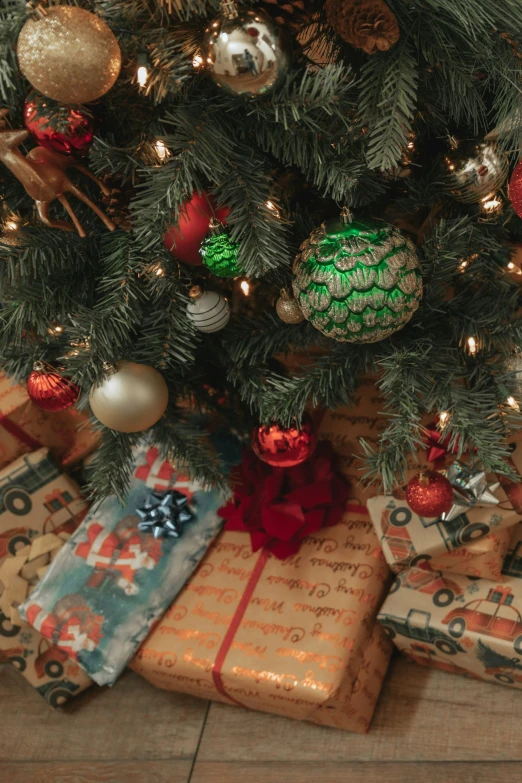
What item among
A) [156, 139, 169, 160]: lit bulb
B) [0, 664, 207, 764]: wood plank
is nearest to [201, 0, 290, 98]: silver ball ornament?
[156, 139, 169, 160]: lit bulb

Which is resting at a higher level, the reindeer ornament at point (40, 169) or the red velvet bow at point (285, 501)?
the reindeer ornament at point (40, 169)

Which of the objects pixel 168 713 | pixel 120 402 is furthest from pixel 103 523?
pixel 120 402

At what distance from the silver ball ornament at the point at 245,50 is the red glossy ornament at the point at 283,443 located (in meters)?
0.45

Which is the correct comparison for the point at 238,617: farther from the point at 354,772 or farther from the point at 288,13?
the point at 288,13

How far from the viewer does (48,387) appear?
785mm

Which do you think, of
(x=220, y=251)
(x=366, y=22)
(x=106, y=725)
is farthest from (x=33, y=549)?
(x=366, y=22)

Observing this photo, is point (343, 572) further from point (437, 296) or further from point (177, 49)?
point (177, 49)

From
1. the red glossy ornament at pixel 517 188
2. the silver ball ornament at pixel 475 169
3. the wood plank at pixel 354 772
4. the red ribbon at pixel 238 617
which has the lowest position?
the wood plank at pixel 354 772

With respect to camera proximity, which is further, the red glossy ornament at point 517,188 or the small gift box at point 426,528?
the small gift box at point 426,528

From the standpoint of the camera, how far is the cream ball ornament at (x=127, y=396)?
2.25ft

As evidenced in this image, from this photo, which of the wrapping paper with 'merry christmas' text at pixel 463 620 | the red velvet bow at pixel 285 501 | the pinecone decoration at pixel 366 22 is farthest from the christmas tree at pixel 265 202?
the wrapping paper with 'merry christmas' text at pixel 463 620

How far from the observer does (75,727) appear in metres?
1.00

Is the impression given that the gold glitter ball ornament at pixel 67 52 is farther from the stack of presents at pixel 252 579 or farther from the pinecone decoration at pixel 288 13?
the stack of presents at pixel 252 579

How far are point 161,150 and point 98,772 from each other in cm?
82
